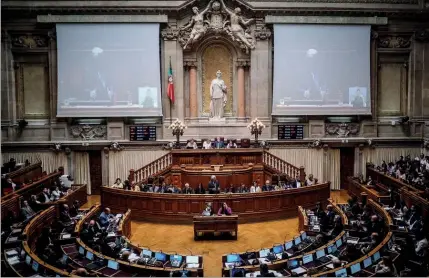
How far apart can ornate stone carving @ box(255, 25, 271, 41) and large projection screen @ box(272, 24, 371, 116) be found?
62 cm

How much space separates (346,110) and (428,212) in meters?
10.6

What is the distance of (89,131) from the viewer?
72.9ft

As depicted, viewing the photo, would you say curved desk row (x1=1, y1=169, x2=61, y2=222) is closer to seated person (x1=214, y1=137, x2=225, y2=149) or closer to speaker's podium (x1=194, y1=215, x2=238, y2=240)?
speaker's podium (x1=194, y1=215, x2=238, y2=240)

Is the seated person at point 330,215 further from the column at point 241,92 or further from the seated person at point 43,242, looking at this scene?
the column at point 241,92

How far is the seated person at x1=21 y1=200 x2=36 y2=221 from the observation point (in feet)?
44.3

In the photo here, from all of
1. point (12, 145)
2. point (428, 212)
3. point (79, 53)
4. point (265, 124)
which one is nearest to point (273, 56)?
point (265, 124)

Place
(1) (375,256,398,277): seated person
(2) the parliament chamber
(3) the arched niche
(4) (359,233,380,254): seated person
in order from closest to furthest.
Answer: (1) (375,256,398,277): seated person, (4) (359,233,380,254): seated person, (2) the parliament chamber, (3) the arched niche

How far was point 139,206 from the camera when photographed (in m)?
15.7

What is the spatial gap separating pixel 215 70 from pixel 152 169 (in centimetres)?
715

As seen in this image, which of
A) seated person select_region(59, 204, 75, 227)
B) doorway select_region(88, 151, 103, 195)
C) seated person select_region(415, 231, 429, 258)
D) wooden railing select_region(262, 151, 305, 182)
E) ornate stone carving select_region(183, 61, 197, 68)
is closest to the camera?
seated person select_region(415, 231, 429, 258)

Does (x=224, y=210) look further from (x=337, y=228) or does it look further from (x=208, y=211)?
(x=337, y=228)

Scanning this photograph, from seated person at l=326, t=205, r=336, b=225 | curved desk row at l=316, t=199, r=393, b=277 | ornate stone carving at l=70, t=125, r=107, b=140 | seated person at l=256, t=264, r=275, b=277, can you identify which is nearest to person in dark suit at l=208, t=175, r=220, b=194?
seated person at l=326, t=205, r=336, b=225

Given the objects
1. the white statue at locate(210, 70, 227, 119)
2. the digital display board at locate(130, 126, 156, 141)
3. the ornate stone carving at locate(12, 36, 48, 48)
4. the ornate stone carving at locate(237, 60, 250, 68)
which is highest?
the ornate stone carving at locate(12, 36, 48, 48)

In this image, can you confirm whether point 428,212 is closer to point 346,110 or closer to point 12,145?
point 346,110
